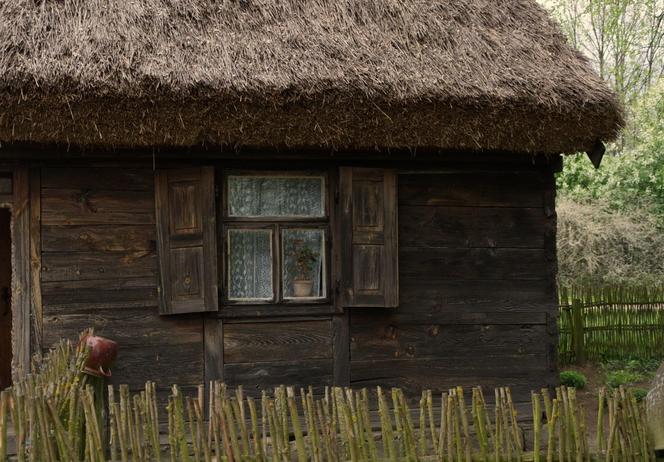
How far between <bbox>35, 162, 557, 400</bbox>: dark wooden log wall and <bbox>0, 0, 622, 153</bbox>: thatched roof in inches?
21.6

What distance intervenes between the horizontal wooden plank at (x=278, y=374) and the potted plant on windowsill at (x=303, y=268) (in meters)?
0.55

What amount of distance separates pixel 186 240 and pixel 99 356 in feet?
4.17

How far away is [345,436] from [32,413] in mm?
1419

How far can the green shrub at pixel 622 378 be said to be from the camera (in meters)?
9.34

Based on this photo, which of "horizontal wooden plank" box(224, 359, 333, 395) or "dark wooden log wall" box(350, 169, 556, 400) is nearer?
"horizontal wooden plank" box(224, 359, 333, 395)

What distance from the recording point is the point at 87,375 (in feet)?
15.8

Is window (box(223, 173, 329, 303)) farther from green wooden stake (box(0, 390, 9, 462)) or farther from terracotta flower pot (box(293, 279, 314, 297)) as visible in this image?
green wooden stake (box(0, 390, 9, 462))

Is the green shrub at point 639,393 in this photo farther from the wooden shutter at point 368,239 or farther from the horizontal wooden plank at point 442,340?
the wooden shutter at point 368,239

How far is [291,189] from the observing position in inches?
243

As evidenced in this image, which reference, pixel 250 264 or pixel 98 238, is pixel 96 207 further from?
pixel 250 264

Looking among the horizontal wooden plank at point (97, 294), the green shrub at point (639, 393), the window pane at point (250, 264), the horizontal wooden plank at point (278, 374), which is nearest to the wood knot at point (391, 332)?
the horizontal wooden plank at point (278, 374)

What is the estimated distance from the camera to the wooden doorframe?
5773mm

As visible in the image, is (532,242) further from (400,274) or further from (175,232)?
(175,232)

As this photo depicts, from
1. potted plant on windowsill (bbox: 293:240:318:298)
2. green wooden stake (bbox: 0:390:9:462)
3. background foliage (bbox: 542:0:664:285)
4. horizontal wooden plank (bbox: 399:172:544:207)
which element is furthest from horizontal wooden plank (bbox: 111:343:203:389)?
background foliage (bbox: 542:0:664:285)
